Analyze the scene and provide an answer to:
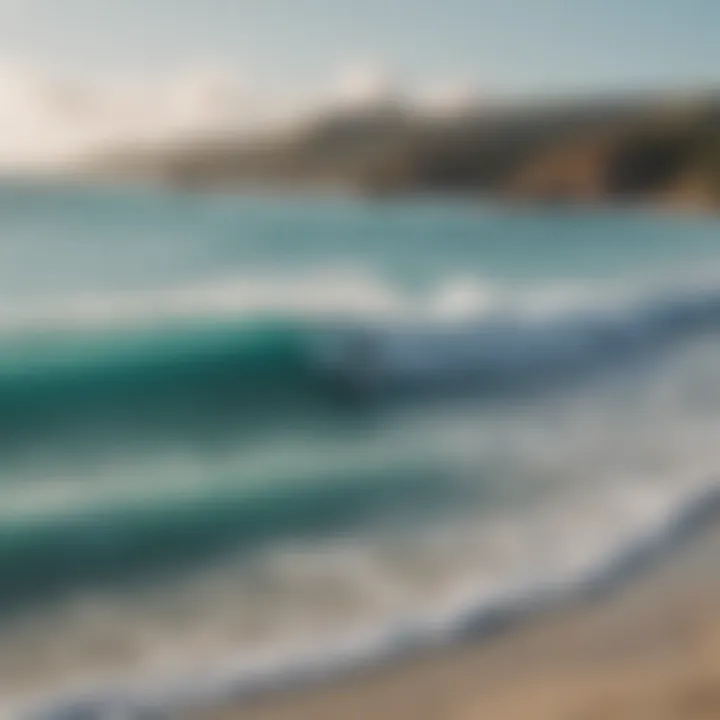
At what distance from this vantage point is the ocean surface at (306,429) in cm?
117

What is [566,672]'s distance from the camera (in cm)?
109

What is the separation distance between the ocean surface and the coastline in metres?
0.04

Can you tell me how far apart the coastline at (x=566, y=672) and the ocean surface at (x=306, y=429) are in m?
0.04

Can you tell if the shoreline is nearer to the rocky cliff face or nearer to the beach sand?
the beach sand

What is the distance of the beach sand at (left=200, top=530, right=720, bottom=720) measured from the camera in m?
1.03

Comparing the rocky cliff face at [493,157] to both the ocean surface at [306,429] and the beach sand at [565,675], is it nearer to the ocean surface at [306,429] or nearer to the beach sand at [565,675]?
the ocean surface at [306,429]

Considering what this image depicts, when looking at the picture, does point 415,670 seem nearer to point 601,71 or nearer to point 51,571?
point 51,571

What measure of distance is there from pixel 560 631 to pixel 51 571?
1.94ft

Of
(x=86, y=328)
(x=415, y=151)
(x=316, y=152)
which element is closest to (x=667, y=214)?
(x=415, y=151)

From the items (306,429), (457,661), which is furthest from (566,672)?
(306,429)

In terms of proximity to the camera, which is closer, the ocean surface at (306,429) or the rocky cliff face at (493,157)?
the ocean surface at (306,429)

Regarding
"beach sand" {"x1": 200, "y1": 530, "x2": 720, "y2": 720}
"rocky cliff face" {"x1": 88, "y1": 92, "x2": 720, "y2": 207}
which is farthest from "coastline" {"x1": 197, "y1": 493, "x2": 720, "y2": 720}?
"rocky cliff face" {"x1": 88, "y1": 92, "x2": 720, "y2": 207}

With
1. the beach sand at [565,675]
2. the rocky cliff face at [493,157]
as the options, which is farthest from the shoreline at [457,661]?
the rocky cliff face at [493,157]

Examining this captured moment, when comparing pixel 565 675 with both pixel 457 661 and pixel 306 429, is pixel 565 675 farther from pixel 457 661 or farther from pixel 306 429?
pixel 306 429
